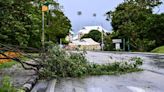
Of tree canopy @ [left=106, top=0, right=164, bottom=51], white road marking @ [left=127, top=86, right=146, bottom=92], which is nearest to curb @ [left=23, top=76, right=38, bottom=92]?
white road marking @ [left=127, top=86, right=146, bottom=92]

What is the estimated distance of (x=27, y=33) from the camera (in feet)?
71.1

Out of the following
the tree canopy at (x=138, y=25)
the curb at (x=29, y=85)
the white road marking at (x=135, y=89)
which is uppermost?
the tree canopy at (x=138, y=25)

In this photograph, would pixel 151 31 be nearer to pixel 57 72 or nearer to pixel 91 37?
pixel 57 72

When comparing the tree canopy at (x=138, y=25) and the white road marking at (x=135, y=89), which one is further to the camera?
the tree canopy at (x=138, y=25)

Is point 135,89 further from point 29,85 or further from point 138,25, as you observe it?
point 138,25

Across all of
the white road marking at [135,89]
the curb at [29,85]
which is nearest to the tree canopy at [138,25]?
the curb at [29,85]

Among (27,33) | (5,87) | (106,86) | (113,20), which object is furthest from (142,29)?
(5,87)

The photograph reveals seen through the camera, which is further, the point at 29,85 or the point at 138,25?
the point at 138,25

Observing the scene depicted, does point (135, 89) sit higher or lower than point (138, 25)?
lower

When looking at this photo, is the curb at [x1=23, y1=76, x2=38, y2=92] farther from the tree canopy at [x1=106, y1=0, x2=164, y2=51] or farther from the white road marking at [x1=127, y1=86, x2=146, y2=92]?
the tree canopy at [x1=106, y1=0, x2=164, y2=51]

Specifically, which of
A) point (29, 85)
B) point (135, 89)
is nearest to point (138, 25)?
point (29, 85)

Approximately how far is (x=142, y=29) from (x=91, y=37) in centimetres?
9098

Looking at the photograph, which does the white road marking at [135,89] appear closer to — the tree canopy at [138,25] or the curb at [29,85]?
the curb at [29,85]

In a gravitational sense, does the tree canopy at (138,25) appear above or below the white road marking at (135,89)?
above
